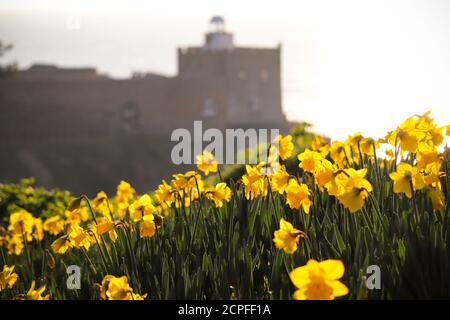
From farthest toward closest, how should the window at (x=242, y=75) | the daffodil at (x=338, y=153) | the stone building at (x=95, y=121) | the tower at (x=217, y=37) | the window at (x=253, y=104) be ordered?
the window at (x=253, y=104) < the window at (x=242, y=75) < the tower at (x=217, y=37) < the stone building at (x=95, y=121) < the daffodil at (x=338, y=153)

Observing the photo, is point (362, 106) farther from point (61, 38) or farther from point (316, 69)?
point (61, 38)

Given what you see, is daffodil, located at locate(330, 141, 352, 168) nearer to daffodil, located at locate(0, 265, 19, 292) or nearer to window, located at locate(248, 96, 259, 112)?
daffodil, located at locate(0, 265, 19, 292)

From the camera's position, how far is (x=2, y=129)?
37.1m

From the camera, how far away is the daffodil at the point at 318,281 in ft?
6.75

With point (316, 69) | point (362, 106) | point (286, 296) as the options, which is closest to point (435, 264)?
point (286, 296)

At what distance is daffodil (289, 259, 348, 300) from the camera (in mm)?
2059

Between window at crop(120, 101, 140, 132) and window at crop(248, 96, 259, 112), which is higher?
window at crop(248, 96, 259, 112)

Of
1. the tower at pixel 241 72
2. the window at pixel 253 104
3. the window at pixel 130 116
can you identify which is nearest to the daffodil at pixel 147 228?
the window at pixel 130 116

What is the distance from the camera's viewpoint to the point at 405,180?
2.66 m

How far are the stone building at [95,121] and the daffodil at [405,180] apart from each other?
1404 inches

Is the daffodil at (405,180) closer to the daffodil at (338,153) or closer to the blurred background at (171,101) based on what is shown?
the daffodil at (338,153)

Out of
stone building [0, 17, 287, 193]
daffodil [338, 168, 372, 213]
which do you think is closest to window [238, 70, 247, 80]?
stone building [0, 17, 287, 193]

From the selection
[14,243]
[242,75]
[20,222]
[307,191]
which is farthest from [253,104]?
[307,191]

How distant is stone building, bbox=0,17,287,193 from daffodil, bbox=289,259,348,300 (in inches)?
1421
